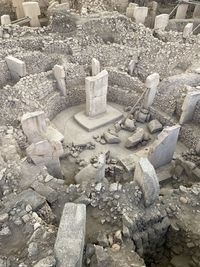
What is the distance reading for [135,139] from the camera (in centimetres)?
934

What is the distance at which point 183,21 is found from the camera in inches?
538

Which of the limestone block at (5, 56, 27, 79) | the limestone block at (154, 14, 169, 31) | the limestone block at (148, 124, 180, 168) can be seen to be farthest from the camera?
the limestone block at (154, 14, 169, 31)

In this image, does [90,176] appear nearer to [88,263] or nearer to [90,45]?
[88,263]

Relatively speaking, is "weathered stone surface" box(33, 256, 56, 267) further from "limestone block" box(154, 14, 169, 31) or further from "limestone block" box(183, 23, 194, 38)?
"limestone block" box(154, 14, 169, 31)

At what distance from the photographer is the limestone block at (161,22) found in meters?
12.4

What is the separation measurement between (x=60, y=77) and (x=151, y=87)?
301 centimetres

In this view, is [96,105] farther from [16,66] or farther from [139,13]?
[139,13]

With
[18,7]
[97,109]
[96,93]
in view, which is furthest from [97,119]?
[18,7]

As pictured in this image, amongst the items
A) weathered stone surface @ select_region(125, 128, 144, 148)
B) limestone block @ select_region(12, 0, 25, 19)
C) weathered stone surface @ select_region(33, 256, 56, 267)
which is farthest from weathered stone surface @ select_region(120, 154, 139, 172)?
limestone block @ select_region(12, 0, 25, 19)

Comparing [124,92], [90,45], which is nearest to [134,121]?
[124,92]

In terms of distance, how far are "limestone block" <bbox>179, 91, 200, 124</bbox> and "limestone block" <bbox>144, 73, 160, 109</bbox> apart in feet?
4.03

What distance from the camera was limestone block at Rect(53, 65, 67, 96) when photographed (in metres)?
9.83

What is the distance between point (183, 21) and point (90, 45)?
5.18 metres

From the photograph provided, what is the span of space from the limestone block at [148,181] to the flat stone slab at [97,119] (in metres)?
A: 4.07
